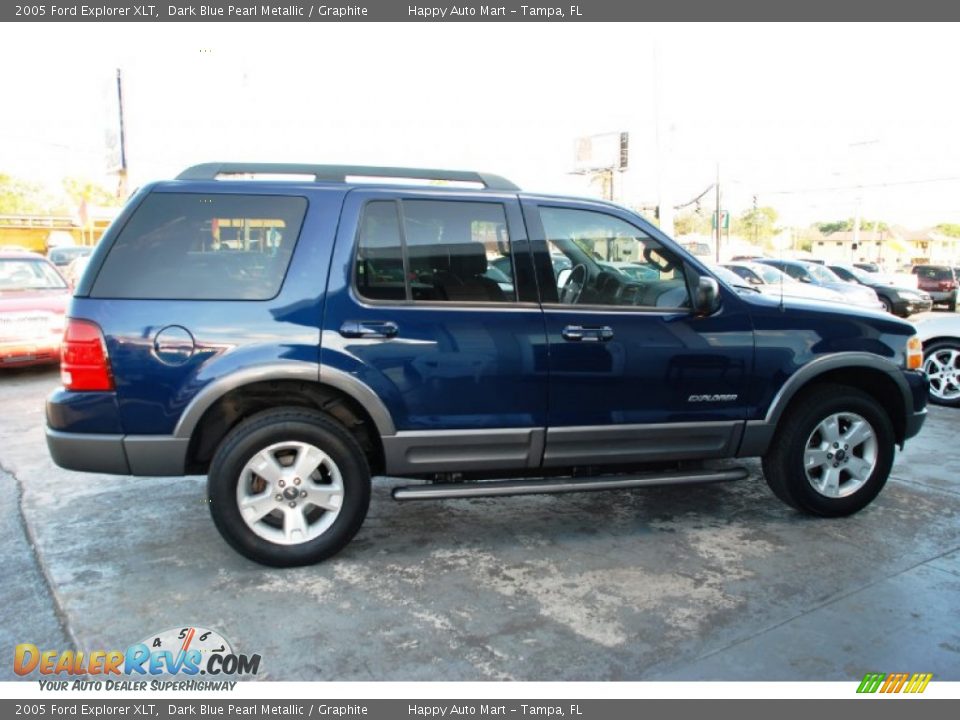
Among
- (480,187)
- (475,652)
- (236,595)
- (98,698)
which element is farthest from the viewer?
(480,187)

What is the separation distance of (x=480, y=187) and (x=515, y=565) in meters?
2.02

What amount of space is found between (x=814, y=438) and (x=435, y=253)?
249 cm

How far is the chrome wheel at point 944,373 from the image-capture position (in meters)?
7.54

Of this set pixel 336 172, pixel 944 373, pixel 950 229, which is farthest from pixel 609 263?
pixel 950 229

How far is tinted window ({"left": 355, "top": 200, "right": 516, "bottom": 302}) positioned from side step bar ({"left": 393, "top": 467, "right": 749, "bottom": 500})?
0.97 meters

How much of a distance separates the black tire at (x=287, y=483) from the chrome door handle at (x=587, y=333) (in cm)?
122

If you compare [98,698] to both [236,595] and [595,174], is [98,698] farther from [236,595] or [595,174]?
[595,174]

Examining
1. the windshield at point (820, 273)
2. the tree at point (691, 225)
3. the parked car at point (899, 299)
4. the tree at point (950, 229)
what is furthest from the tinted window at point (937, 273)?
the tree at point (950, 229)

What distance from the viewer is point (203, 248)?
11.1ft

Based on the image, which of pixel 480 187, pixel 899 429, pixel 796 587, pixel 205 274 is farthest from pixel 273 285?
pixel 899 429

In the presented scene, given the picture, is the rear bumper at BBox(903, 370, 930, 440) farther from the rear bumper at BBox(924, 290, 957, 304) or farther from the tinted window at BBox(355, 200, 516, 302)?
the rear bumper at BBox(924, 290, 957, 304)

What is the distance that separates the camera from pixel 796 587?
11.2 ft

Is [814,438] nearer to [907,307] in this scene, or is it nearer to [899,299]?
[899,299]

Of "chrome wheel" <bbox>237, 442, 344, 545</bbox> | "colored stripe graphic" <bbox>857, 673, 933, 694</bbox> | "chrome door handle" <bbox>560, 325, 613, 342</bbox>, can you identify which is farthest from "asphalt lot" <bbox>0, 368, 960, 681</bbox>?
"chrome door handle" <bbox>560, 325, 613, 342</bbox>
